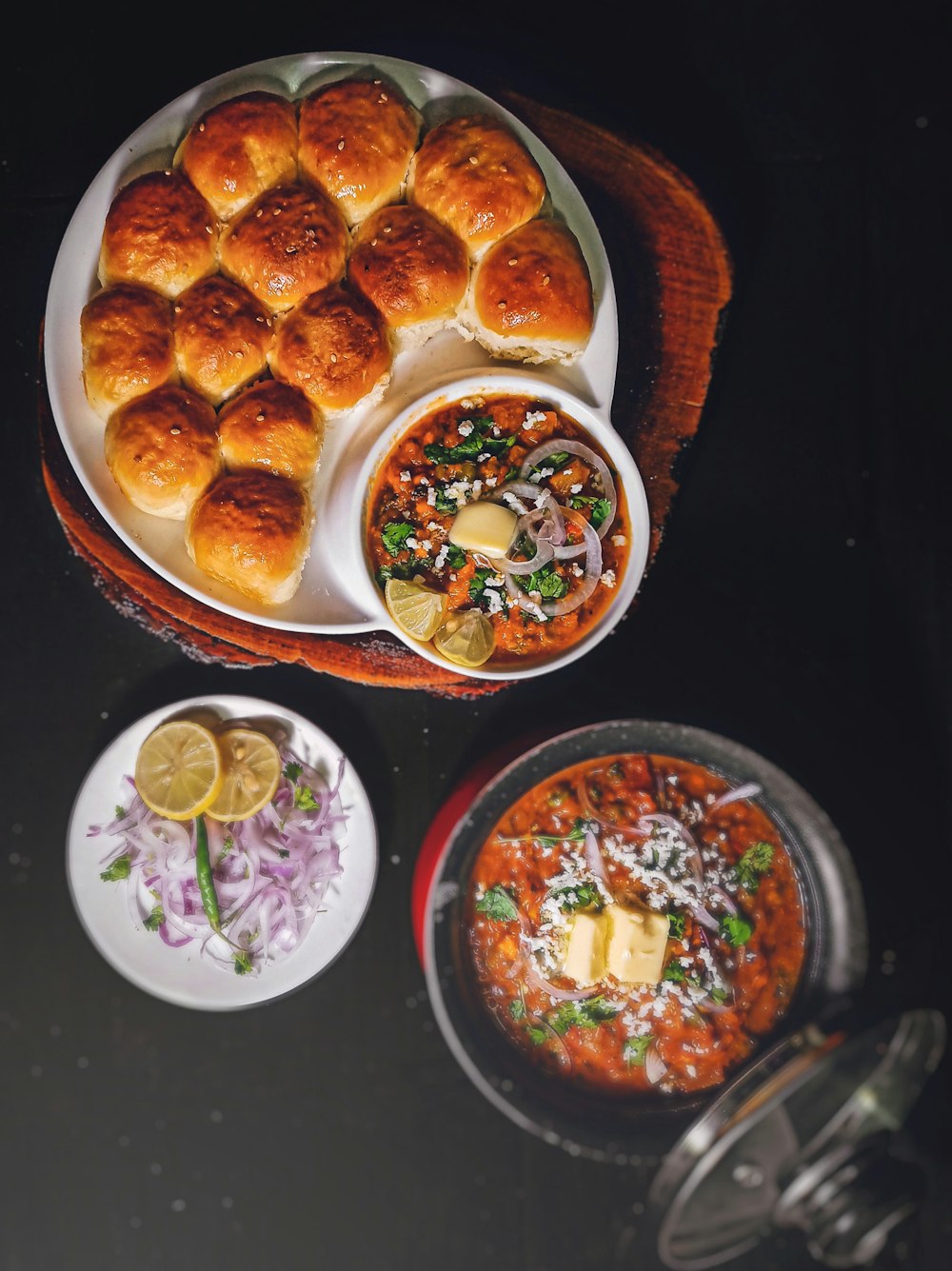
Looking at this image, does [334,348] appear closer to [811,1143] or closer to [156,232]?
[156,232]

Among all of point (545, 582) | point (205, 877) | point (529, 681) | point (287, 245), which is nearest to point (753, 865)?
point (529, 681)

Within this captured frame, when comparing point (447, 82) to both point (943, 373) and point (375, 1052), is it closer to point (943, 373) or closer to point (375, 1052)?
point (943, 373)

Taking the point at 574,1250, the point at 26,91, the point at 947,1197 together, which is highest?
the point at 26,91

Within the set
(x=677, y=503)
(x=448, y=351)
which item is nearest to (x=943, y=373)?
(x=677, y=503)

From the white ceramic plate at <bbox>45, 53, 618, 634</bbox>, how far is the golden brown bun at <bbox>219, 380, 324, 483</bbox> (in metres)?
0.16

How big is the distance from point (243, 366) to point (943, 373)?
2159 millimetres

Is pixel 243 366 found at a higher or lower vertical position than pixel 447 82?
lower

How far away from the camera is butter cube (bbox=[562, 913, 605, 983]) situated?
224cm

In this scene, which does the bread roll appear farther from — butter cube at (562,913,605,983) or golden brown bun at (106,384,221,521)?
butter cube at (562,913,605,983)

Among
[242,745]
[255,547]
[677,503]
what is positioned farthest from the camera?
[677,503]

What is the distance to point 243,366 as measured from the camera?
7.79 feet

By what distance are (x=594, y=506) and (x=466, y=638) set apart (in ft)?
1.69

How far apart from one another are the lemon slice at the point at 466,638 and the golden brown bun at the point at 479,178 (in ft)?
3.45

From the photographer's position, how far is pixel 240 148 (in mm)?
2285
